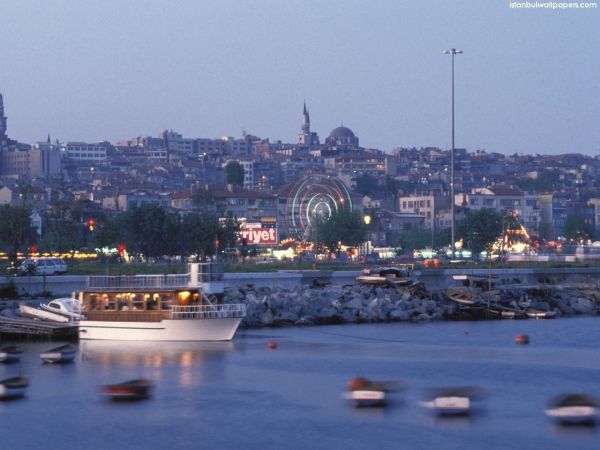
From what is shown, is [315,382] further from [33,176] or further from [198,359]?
[33,176]

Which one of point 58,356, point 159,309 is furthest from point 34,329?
point 58,356

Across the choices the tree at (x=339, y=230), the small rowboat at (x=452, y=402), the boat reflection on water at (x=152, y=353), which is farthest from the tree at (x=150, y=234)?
the small rowboat at (x=452, y=402)

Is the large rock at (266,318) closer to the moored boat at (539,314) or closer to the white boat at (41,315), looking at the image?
the white boat at (41,315)

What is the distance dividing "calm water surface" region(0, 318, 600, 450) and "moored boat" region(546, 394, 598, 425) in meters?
0.31

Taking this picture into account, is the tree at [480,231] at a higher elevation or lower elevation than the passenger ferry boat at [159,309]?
higher

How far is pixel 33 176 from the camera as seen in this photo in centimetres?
17488

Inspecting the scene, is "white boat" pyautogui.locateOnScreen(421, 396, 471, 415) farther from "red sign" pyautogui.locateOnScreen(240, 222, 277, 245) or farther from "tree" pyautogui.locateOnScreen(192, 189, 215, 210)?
"tree" pyautogui.locateOnScreen(192, 189, 215, 210)

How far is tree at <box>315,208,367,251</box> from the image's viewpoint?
80.5 m

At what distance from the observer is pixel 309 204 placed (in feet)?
267

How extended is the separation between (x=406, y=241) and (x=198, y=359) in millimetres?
68178

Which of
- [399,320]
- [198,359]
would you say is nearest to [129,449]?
[198,359]

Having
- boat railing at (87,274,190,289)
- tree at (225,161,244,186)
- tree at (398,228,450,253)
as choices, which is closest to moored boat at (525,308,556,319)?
boat railing at (87,274,190,289)

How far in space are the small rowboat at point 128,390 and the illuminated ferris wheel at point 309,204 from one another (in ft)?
180

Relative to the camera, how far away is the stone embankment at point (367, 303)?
38844 millimetres
